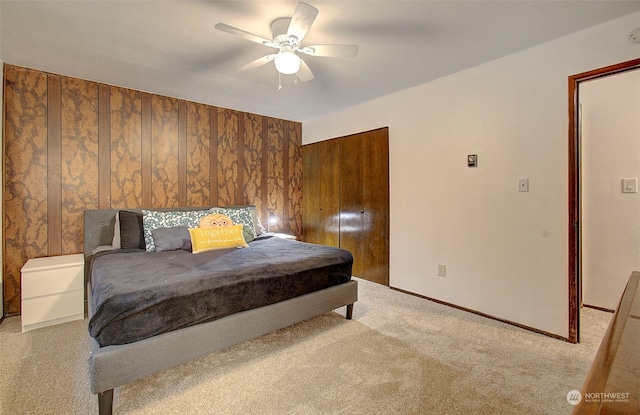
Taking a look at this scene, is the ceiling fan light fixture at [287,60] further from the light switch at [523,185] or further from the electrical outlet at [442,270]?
the electrical outlet at [442,270]

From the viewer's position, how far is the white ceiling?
1.96m

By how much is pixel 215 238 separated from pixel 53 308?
1470 mm

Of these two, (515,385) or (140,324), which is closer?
(140,324)

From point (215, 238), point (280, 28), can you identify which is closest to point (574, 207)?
point (280, 28)

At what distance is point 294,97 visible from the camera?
3.78 metres

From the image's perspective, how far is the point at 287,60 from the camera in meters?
2.07

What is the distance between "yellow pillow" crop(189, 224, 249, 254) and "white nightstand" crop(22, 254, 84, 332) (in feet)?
3.37

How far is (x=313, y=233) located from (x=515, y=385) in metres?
3.46

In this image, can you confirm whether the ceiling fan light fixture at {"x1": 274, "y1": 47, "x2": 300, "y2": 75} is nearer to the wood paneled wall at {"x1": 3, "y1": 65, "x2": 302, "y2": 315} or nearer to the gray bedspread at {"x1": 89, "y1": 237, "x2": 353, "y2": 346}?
the gray bedspread at {"x1": 89, "y1": 237, "x2": 353, "y2": 346}

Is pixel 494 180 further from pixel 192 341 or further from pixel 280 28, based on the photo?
pixel 192 341

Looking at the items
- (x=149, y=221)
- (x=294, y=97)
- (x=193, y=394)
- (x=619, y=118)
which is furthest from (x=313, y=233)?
(x=619, y=118)

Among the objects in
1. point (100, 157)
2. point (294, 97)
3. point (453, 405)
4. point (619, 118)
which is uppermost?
point (294, 97)

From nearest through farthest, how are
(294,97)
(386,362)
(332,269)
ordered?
(386,362) < (332,269) < (294,97)

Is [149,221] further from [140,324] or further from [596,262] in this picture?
[596,262]
